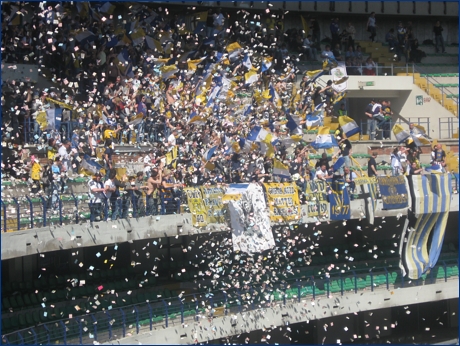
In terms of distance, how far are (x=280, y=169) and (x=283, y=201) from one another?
639 mm

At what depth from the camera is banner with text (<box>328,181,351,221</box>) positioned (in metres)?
18.2

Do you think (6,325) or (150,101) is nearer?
(6,325)

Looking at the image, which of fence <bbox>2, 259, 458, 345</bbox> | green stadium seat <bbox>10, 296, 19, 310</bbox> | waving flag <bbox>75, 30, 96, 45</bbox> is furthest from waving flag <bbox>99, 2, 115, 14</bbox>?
green stadium seat <bbox>10, 296, 19, 310</bbox>

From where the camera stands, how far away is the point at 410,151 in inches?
782

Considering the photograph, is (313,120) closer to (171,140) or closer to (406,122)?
(171,140)

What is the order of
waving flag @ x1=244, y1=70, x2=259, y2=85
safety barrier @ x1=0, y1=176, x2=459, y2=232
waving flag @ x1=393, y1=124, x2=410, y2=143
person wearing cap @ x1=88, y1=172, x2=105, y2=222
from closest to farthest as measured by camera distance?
safety barrier @ x1=0, y1=176, x2=459, y2=232 → person wearing cap @ x1=88, y1=172, x2=105, y2=222 → waving flag @ x1=393, y1=124, x2=410, y2=143 → waving flag @ x1=244, y1=70, x2=259, y2=85

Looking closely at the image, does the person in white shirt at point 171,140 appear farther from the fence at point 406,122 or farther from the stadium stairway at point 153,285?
the fence at point 406,122

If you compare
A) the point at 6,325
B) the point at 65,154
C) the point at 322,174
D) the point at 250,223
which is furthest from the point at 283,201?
the point at 6,325

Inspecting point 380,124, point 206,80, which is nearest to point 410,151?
point 380,124

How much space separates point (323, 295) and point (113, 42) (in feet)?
23.6

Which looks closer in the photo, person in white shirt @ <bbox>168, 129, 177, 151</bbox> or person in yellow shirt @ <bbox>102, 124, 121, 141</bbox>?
person in white shirt @ <bbox>168, 129, 177, 151</bbox>

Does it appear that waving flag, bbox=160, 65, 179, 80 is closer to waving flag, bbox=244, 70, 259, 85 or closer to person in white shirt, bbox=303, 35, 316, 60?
waving flag, bbox=244, 70, 259, 85

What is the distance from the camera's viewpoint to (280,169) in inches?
691

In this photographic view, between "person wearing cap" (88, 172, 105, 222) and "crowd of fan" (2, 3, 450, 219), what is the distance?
0.8 inches
